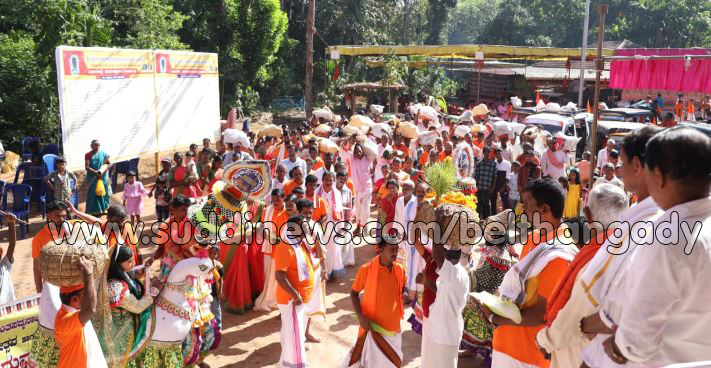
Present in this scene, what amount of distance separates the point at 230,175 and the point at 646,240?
4245 mm

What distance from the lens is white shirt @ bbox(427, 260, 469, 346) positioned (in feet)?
14.0

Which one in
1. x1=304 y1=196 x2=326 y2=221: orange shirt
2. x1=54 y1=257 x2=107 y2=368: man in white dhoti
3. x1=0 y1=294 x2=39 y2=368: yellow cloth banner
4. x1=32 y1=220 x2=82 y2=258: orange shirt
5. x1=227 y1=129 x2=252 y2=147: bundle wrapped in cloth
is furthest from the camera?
x1=227 y1=129 x2=252 y2=147: bundle wrapped in cloth

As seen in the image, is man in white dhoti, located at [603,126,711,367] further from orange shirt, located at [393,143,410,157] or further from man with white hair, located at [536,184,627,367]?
orange shirt, located at [393,143,410,157]

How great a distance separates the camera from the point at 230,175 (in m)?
5.81

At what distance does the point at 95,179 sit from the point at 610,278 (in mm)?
10020

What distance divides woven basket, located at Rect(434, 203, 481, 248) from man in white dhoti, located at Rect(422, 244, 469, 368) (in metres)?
0.07

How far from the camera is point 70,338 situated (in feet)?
12.3

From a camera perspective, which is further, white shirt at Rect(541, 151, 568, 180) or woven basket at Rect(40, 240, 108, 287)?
white shirt at Rect(541, 151, 568, 180)

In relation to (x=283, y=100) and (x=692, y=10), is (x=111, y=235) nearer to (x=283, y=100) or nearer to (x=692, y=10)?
(x=283, y=100)

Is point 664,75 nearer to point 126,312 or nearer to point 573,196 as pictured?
point 573,196

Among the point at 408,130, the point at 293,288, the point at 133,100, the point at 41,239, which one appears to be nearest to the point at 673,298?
the point at 293,288

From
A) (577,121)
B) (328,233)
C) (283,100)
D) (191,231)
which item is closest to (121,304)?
(191,231)

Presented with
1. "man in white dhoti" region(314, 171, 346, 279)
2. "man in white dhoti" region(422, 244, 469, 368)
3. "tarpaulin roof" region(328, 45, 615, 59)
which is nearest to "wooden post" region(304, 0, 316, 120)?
"tarpaulin roof" region(328, 45, 615, 59)

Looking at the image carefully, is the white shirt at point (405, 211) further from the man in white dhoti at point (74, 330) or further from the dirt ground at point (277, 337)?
the man in white dhoti at point (74, 330)
